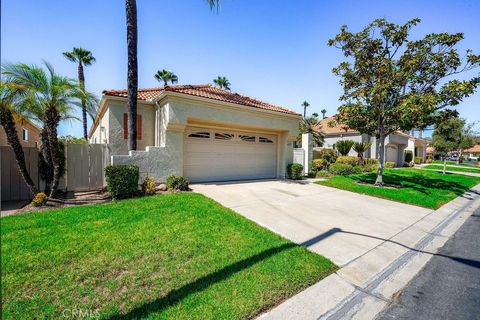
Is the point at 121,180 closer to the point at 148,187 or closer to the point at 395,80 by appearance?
the point at 148,187

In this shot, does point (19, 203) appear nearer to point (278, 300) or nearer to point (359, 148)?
point (278, 300)

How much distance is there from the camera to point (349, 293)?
3393 millimetres

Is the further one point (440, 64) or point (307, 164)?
point (307, 164)

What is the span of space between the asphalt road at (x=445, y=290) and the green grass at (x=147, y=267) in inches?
44.1

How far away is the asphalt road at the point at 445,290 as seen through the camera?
3092mm

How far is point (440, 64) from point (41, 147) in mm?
16812

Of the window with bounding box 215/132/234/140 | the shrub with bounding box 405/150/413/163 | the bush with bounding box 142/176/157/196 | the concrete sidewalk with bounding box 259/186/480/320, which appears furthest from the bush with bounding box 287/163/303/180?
the shrub with bounding box 405/150/413/163

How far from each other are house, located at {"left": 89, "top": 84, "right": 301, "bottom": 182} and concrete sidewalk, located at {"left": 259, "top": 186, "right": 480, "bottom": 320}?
7.49 m

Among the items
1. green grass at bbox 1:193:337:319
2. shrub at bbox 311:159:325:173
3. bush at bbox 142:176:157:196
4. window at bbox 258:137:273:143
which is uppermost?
window at bbox 258:137:273:143

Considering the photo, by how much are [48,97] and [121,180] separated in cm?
328

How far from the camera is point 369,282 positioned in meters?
3.69

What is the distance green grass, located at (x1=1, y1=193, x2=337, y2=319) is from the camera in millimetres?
2854

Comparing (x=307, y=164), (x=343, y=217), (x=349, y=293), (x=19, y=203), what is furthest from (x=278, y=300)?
(x=307, y=164)

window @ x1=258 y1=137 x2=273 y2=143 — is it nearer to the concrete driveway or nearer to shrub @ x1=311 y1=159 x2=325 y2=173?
the concrete driveway
